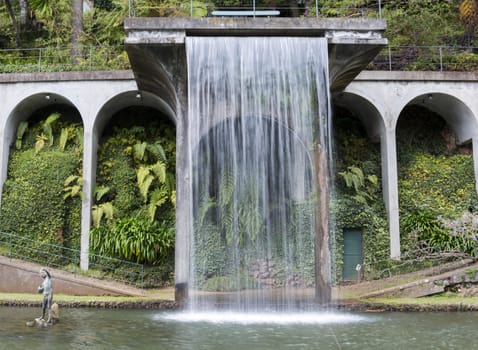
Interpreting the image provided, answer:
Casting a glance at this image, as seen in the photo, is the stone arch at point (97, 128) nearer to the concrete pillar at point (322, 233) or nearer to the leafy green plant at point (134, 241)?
the leafy green plant at point (134, 241)

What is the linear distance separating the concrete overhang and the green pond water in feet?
19.7

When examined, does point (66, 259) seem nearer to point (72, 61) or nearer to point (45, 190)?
point (45, 190)

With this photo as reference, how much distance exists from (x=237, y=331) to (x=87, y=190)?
9852mm

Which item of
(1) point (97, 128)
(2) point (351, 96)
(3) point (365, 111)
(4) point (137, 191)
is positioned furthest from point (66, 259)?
(3) point (365, 111)

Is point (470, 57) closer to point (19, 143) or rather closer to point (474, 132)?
point (474, 132)

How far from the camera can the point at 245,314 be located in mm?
12602

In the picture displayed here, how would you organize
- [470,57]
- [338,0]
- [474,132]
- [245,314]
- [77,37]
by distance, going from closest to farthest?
[245,314]
[474,132]
[470,57]
[77,37]
[338,0]

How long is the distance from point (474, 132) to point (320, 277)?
913cm

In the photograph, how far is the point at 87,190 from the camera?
59.6ft

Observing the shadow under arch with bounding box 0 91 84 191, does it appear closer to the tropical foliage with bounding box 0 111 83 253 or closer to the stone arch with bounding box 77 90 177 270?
the tropical foliage with bounding box 0 111 83 253

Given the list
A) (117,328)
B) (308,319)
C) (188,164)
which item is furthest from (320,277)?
(117,328)

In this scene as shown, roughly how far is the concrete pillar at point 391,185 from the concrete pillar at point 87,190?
977 centimetres

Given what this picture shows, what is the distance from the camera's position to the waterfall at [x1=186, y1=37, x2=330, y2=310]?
1330 cm

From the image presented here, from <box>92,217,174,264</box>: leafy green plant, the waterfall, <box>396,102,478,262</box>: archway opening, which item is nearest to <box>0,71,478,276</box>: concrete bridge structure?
Answer: <box>396,102,478,262</box>: archway opening
